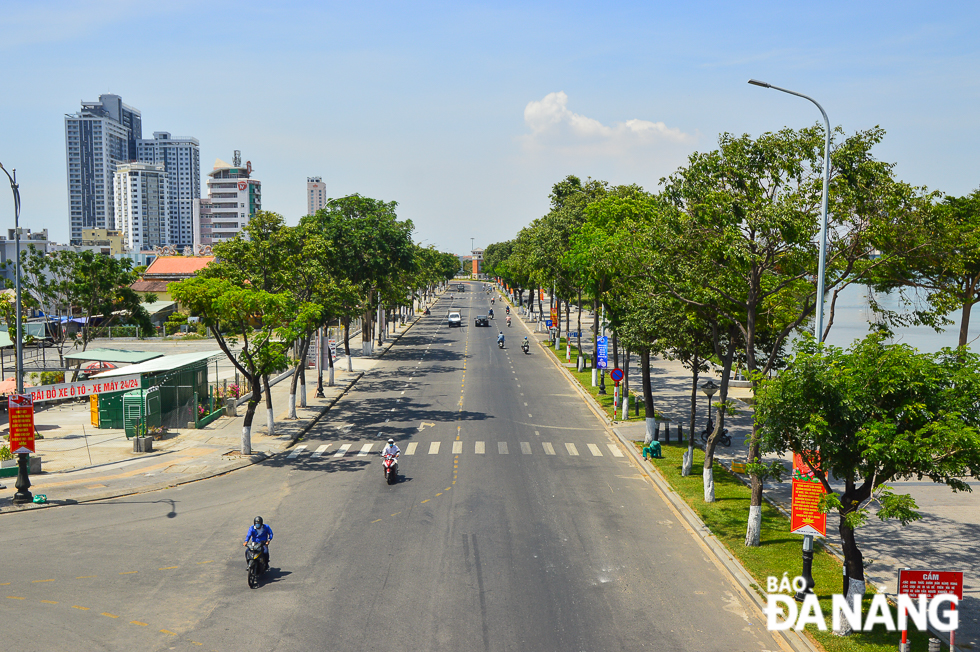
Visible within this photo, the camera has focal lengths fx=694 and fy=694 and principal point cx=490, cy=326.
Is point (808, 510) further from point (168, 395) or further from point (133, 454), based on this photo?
point (168, 395)

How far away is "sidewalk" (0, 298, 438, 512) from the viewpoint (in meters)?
23.0

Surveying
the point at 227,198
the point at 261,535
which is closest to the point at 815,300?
the point at 261,535

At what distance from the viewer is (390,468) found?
2228cm

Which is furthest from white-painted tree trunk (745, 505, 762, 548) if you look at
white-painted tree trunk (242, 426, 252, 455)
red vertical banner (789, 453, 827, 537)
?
white-painted tree trunk (242, 426, 252, 455)

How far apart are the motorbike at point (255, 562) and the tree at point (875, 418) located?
10.6 metres

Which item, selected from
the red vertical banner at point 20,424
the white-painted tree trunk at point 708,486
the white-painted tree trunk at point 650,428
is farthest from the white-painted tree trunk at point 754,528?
the red vertical banner at point 20,424

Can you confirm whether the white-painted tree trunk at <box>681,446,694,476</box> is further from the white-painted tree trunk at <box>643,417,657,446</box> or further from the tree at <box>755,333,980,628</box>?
the tree at <box>755,333,980,628</box>

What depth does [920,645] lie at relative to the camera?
12164 millimetres

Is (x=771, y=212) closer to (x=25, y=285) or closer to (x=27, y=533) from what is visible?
(x=27, y=533)

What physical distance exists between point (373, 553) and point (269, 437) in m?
15.7

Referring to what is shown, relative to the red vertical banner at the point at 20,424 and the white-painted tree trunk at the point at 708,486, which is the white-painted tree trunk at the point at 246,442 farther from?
the white-painted tree trunk at the point at 708,486

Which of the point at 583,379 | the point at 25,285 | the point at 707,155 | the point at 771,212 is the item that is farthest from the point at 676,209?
the point at 25,285

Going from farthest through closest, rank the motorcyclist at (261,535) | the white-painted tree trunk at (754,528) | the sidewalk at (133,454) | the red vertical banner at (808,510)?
1. the sidewalk at (133,454)
2. the white-painted tree trunk at (754,528)
3. the motorcyclist at (261,535)
4. the red vertical banner at (808,510)

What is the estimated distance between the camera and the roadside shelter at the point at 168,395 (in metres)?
32.2
